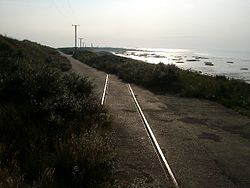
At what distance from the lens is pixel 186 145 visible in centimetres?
981

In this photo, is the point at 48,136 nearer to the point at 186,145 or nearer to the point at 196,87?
the point at 186,145

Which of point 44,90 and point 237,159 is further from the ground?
point 44,90

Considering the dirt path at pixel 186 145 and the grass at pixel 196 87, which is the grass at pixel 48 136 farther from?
the grass at pixel 196 87

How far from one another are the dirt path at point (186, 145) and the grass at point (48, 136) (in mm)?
676

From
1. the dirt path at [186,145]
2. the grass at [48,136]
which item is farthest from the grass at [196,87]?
the grass at [48,136]

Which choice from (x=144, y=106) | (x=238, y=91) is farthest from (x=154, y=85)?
(x=144, y=106)

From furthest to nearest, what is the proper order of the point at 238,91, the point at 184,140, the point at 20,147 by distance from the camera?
the point at 238,91 → the point at 184,140 → the point at 20,147

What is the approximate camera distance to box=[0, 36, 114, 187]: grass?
22.1ft

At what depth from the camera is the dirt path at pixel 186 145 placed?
7.42 metres

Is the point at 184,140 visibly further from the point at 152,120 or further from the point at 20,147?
the point at 20,147

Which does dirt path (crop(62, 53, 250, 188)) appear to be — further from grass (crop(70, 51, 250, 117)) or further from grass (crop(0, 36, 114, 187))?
grass (crop(70, 51, 250, 117))

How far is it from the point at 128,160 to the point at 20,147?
2412 millimetres

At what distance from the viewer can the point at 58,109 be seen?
10492 mm

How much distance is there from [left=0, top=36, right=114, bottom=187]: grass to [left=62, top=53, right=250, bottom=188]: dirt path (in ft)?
2.22
